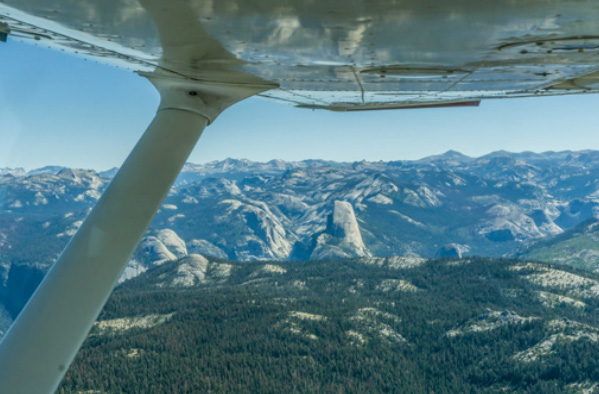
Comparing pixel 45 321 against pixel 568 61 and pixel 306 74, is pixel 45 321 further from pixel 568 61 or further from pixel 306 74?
pixel 568 61

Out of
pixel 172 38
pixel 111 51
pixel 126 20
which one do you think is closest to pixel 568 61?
pixel 172 38

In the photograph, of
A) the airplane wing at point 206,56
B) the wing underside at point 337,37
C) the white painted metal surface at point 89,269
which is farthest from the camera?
the white painted metal surface at point 89,269

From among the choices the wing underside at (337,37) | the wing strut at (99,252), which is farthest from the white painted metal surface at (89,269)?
the wing underside at (337,37)

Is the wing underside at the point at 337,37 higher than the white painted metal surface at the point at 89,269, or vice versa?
the wing underside at the point at 337,37

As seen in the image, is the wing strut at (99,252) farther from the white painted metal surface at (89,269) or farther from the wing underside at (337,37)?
the wing underside at (337,37)

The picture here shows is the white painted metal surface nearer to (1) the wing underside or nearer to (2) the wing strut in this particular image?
(2) the wing strut

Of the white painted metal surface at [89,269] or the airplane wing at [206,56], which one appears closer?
the airplane wing at [206,56]

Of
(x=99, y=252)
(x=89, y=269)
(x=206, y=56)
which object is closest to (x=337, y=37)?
(x=206, y=56)
